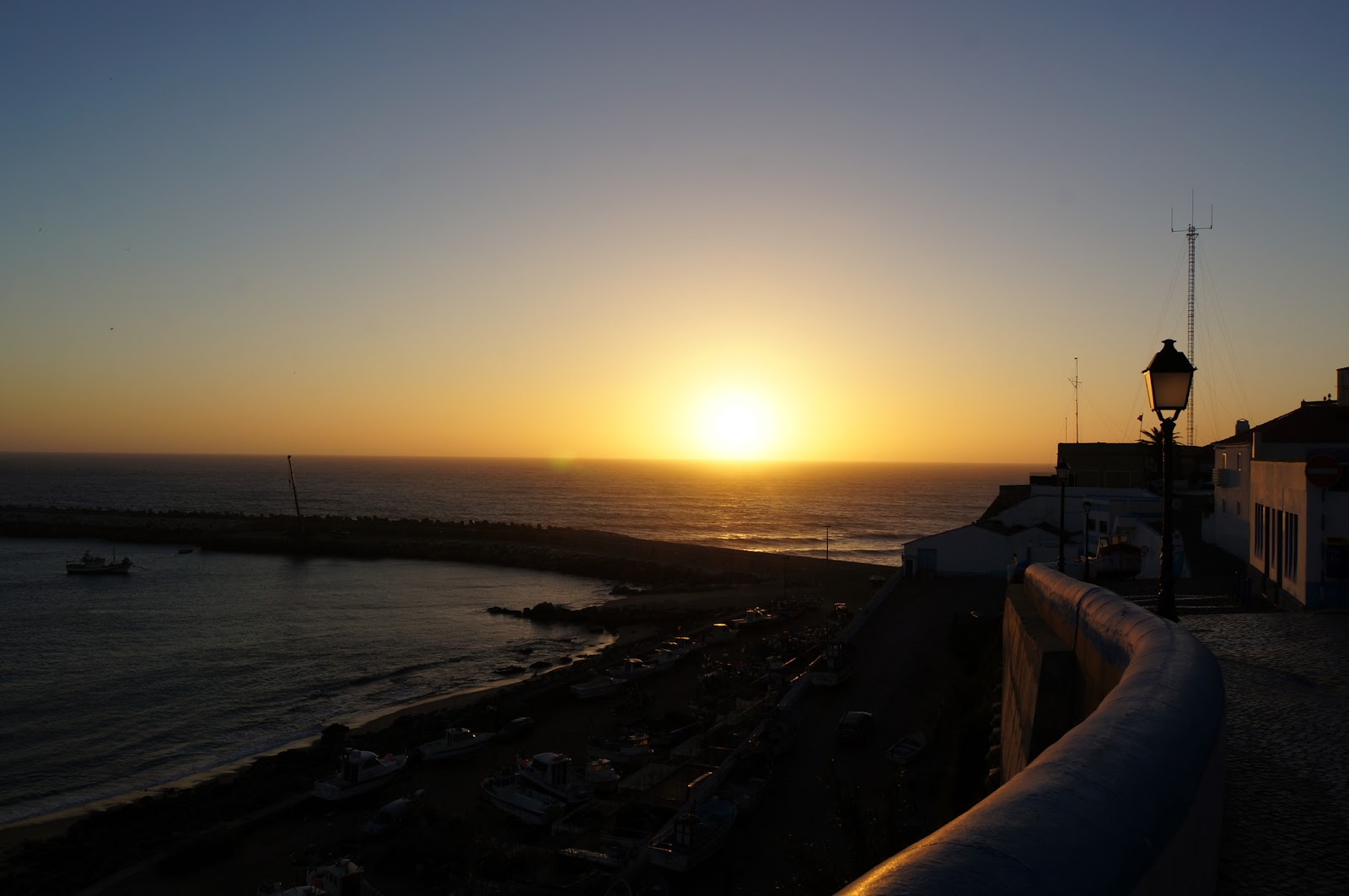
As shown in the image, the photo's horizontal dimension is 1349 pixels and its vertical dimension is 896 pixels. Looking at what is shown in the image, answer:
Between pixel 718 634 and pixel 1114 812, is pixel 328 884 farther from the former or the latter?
pixel 718 634

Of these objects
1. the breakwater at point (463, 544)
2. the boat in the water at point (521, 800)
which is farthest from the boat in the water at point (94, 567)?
the boat in the water at point (521, 800)

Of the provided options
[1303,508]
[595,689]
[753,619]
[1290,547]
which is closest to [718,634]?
[753,619]

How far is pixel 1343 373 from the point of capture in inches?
924

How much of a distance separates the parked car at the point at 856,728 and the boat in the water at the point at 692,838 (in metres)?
4.49

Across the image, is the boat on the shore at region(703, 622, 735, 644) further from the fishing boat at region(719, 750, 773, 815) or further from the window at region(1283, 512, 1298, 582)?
the window at region(1283, 512, 1298, 582)

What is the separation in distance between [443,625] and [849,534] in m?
67.2

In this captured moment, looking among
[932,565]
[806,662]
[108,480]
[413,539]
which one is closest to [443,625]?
[806,662]

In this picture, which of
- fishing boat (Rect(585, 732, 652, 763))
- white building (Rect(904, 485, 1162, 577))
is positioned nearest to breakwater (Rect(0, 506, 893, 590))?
white building (Rect(904, 485, 1162, 577))

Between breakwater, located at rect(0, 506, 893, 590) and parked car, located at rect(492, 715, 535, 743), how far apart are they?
32281 mm

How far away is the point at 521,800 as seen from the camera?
70.1ft

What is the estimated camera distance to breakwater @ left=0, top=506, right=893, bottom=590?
216ft

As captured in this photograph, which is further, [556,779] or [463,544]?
[463,544]

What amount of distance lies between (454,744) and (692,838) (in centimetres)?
1129

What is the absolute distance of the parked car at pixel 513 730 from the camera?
90.2 ft
